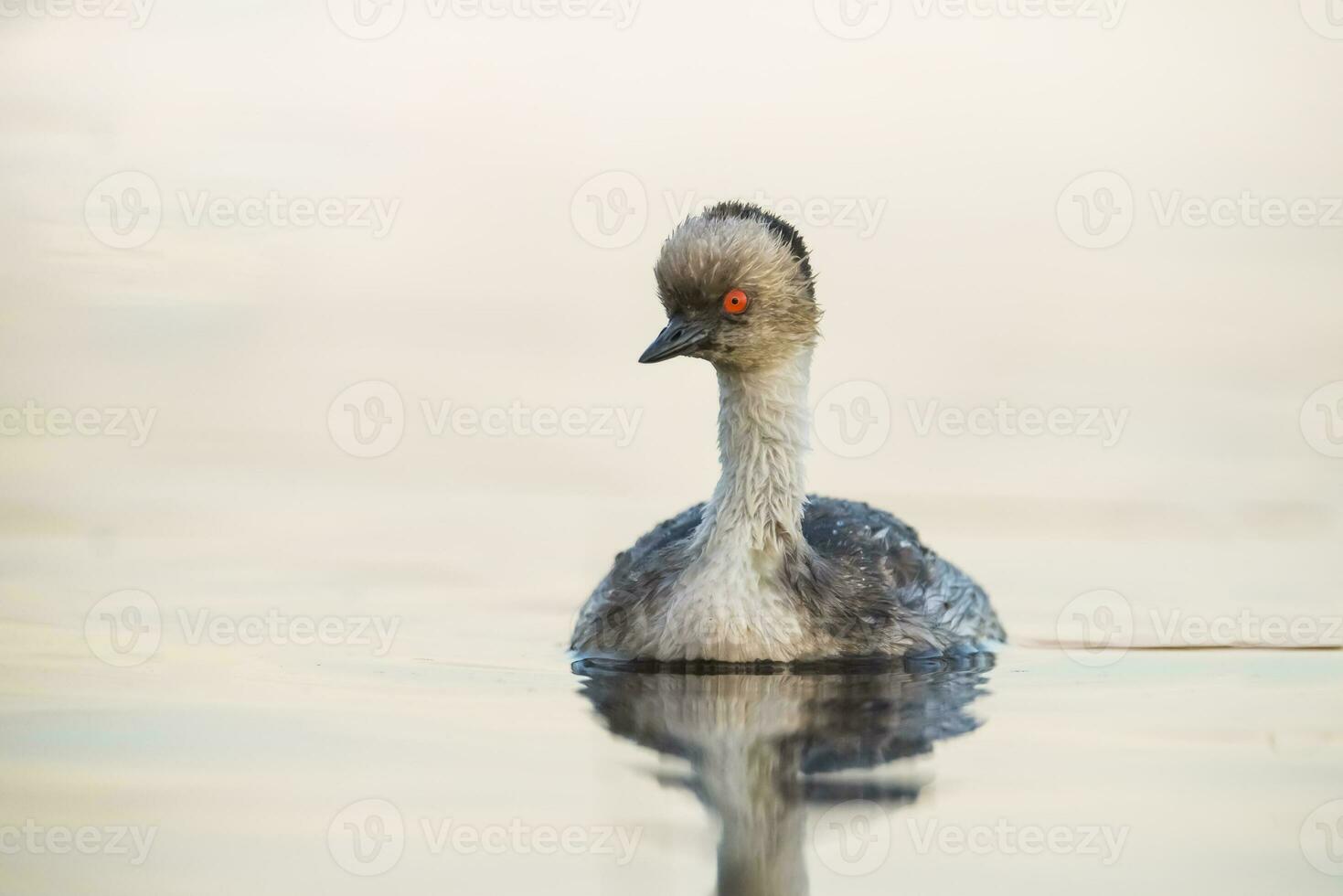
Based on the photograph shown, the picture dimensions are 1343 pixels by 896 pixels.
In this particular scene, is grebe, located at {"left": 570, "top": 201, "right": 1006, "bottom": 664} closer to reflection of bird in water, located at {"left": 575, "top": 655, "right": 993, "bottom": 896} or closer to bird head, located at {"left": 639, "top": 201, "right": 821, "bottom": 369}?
bird head, located at {"left": 639, "top": 201, "right": 821, "bottom": 369}

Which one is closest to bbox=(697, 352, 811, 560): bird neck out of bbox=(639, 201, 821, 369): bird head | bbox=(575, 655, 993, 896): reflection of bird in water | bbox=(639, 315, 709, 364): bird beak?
bbox=(639, 201, 821, 369): bird head

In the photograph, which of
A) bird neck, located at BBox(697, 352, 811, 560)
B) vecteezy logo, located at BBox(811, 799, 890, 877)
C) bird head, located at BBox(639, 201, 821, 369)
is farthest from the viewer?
bird neck, located at BBox(697, 352, 811, 560)

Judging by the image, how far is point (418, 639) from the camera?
1285cm

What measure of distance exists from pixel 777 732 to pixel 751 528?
2.09m

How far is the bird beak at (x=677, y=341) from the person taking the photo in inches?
467

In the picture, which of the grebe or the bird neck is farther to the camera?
the bird neck

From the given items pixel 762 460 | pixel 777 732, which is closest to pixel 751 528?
pixel 762 460

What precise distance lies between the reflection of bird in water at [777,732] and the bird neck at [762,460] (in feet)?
2.78

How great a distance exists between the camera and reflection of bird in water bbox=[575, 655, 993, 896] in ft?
27.4

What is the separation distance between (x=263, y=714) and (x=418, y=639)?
218 cm

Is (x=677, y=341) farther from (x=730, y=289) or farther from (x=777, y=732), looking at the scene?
(x=777, y=732)

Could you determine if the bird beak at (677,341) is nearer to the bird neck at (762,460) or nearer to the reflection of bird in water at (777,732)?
the bird neck at (762,460)

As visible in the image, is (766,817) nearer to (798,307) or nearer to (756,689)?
(756,689)

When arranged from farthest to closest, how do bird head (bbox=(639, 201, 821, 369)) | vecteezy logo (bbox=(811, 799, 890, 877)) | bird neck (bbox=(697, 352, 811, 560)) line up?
bird neck (bbox=(697, 352, 811, 560)) → bird head (bbox=(639, 201, 821, 369)) → vecteezy logo (bbox=(811, 799, 890, 877))
